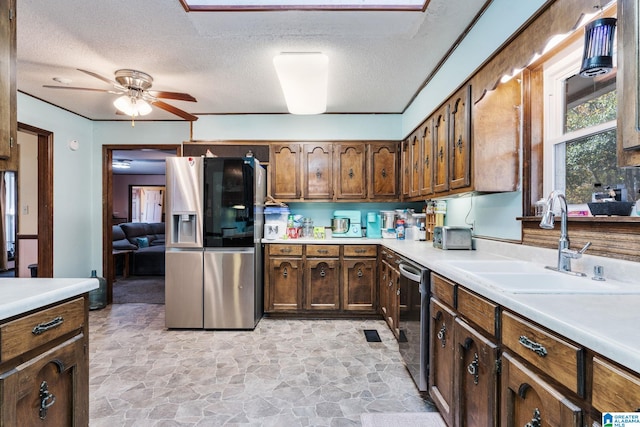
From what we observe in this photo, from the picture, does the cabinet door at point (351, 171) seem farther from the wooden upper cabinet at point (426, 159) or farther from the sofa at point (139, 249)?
the sofa at point (139, 249)

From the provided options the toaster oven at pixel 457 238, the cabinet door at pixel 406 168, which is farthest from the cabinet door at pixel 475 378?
the cabinet door at pixel 406 168

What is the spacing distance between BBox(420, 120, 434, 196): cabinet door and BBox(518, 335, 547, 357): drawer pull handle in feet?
6.30

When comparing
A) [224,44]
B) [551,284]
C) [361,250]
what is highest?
[224,44]

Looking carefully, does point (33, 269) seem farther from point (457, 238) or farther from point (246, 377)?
point (457, 238)

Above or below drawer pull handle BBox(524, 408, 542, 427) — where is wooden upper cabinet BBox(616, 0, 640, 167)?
above

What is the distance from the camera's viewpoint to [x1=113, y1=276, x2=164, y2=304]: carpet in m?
4.31

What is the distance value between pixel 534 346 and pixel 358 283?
2624 millimetres

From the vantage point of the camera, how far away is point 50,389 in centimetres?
117

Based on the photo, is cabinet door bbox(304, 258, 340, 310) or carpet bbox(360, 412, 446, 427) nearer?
carpet bbox(360, 412, 446, 427)

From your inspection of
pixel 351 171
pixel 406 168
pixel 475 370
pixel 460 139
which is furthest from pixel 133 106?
pixel 475 370

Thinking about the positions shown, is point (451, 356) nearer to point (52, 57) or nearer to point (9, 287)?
point (9, 287)

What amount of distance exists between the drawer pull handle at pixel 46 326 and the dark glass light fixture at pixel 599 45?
7.07 feet

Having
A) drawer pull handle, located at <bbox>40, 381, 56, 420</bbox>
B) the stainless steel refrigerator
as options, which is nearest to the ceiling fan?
the stainless steel refrigerator

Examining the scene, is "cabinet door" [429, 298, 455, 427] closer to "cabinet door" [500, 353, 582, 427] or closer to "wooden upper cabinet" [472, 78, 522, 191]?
"cabinet door" [500, 353, 582, 427]
